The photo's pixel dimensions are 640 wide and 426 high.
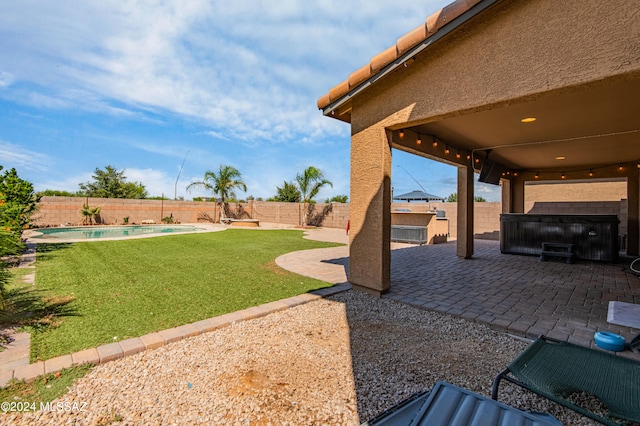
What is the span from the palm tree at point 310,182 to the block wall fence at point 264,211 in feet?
3.74

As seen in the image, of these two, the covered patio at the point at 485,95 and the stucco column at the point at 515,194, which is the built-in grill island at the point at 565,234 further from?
the stucco column at the point at 515,194

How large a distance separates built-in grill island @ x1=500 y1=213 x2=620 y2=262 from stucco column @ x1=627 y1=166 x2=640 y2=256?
108 inches

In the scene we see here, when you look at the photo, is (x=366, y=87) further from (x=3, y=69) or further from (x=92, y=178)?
(x=92, y=178)

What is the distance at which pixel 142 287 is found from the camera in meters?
5.82

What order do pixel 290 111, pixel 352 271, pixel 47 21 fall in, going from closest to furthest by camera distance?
pixel 352 271 < pixel 47 21 < pixel 290 111

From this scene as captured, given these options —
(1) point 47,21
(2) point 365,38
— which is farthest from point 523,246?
(1) point 47,21

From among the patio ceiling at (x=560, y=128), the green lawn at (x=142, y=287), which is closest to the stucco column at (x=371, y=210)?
the green lawn at (x=142, y=287)

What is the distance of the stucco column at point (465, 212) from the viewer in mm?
9672

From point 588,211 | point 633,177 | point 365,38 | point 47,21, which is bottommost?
point 588,211

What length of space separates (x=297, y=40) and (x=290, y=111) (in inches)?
640

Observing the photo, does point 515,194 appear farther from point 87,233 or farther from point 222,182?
point 222,182

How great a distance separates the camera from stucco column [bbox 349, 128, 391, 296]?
17.6ft

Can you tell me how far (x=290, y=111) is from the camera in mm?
30000

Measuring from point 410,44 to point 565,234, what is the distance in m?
8.94
